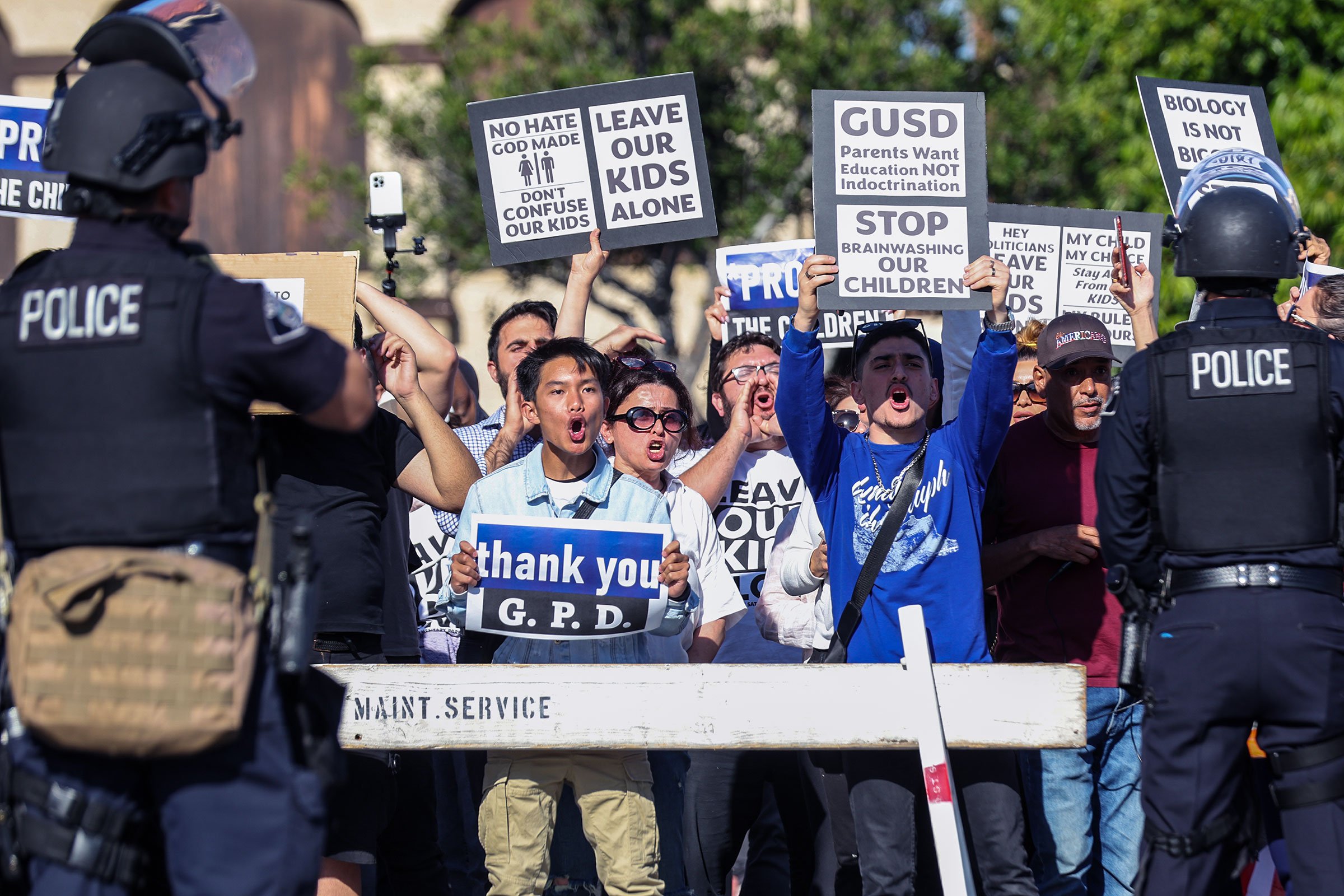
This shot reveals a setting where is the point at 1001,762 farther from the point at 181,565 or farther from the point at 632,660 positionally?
the point at 181,565

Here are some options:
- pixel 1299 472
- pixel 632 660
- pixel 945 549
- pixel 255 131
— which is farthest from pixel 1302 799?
pixel 255 131

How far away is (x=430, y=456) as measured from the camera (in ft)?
17.0

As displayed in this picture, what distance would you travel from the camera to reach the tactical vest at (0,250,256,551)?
124 inches

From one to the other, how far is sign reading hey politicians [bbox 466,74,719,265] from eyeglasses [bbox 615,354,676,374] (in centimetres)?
56

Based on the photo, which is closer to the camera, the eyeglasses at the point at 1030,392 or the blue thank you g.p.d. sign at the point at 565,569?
the blue thank you g.p.d. sign at the point at 565,569

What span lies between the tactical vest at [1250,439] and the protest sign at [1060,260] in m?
2.95

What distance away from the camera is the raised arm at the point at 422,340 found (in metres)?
5.85

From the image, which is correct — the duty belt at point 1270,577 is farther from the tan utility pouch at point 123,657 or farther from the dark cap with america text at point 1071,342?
the tan utility pouch at point 123,657

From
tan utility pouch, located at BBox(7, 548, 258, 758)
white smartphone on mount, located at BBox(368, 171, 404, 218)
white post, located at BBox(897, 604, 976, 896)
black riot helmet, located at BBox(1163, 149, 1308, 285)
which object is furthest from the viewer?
white smartphone on mount, located at BBox(368, 171, 404, 218)

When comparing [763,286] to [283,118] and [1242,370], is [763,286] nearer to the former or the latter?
[1242,370]

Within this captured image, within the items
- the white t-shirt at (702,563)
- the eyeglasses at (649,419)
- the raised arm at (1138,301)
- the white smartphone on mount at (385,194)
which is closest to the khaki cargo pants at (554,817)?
the white t-shirt at (702,563)

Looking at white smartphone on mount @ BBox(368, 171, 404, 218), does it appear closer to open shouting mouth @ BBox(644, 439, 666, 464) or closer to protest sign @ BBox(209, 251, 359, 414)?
protest sign @ BBox(209, 251, 359, 414)

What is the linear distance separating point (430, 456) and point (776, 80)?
11.3 m

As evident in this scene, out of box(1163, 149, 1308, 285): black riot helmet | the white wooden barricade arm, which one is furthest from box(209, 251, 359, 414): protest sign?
box(1163, 149, 1308, 285): black riot helmet
